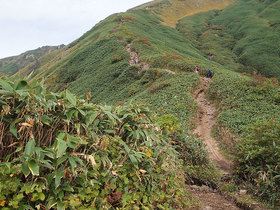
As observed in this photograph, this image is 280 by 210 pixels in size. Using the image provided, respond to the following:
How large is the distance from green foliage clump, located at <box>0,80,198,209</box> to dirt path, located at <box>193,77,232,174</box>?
743 cm

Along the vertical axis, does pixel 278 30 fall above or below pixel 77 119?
below

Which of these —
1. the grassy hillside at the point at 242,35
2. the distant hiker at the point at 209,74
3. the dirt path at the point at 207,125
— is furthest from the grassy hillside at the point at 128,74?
the grassy hillside at the point at 242,35

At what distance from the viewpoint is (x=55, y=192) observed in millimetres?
2404

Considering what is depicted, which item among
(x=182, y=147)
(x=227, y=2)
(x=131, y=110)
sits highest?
(x=227, y=2)

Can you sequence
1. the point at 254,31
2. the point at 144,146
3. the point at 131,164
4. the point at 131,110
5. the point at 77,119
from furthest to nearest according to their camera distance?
the point at 254,31
the point at 131,110
the point at 144,146
the point at 131,164
the point at 77,119

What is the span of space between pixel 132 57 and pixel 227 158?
2804 cm

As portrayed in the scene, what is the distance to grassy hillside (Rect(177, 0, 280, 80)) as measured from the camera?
49438mm

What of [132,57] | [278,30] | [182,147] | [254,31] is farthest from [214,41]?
[182,147]

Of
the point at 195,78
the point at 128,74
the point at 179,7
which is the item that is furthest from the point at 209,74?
the point at 179,7

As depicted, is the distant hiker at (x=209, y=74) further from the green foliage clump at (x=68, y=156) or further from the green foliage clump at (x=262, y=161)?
the green foliage clump at (x=68, y=156)

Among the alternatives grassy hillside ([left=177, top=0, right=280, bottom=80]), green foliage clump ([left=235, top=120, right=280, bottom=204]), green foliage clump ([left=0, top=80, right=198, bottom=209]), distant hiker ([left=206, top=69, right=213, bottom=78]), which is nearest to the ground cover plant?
green foliage clump ([left=235, top=120, right=280, bottom=204])

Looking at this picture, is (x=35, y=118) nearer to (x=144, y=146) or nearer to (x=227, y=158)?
(x=144, y=146)

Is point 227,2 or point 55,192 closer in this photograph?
point 55,192

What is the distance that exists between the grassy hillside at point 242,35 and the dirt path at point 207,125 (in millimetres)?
27377
